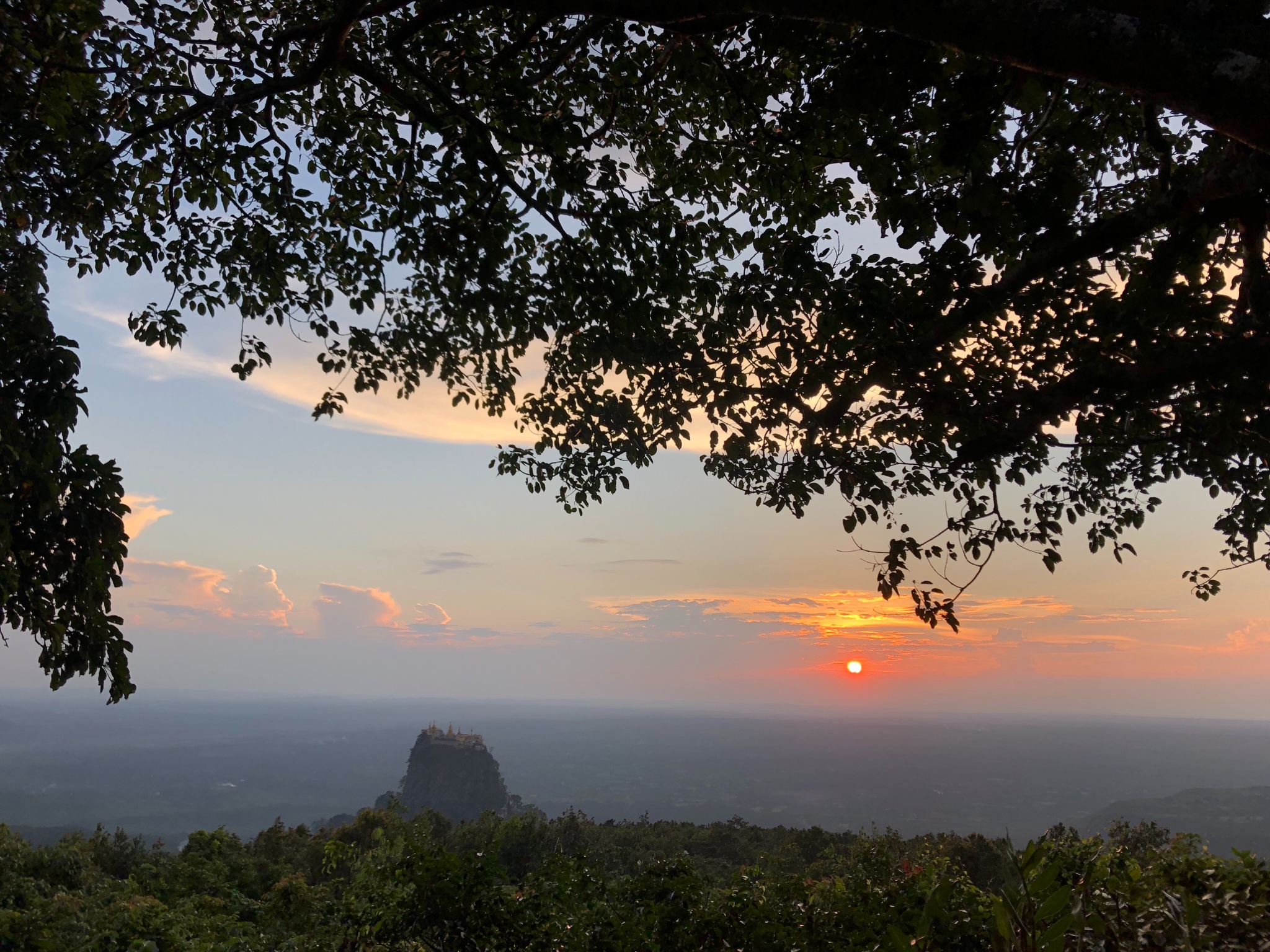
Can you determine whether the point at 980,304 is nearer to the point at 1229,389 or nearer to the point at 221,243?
the point at 1229,389

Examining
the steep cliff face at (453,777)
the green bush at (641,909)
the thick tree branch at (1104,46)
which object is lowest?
the steep cliff face at (453,777)

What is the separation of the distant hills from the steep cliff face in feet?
361

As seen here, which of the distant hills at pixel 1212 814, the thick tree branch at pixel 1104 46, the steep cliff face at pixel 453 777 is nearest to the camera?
the thick tree branch at pixel 1104 46

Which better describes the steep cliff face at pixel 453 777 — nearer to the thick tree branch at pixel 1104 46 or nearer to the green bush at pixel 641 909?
the green bush at pixel 641 909

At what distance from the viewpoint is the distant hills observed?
3787 inches

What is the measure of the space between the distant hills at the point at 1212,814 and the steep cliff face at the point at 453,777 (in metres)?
110

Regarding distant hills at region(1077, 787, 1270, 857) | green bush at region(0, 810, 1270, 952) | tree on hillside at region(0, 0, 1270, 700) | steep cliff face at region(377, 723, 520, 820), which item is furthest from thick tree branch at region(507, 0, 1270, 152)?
steep cliff face at region(377, 723, 520, 820)

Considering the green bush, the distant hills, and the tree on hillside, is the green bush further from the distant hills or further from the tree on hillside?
the distant hills

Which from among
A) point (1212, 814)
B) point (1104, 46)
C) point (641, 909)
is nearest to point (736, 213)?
point (1104, 46)

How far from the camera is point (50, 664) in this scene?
5551 mm

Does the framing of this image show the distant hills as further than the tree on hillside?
Yes

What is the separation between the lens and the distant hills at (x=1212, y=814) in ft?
316

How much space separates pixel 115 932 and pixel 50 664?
3.46 metres

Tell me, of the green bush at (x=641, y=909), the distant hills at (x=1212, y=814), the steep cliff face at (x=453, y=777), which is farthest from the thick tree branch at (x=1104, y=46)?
the steep cliff face at (x=453, y=777)
